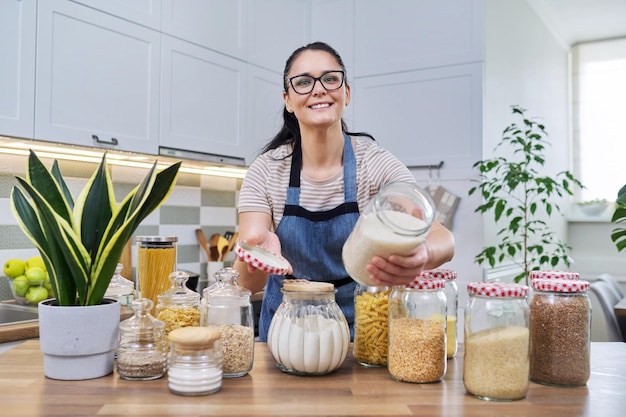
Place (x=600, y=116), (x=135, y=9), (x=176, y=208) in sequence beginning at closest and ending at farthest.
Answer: (x=135, y=9) → (x=176, y=208) → (x=600, y=116)

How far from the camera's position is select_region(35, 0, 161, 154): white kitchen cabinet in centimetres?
208

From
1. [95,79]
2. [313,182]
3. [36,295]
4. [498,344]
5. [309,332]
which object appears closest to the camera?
[498,344]

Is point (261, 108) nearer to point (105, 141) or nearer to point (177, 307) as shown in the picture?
point (105, 141)

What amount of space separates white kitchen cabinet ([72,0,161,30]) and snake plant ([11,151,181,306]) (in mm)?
1449

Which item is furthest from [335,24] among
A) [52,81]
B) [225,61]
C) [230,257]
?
[52,81]

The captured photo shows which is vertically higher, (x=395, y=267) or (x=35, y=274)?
(x=395, y=267)

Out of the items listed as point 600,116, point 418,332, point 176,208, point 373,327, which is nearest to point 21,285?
point 176,208

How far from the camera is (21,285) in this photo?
213cm

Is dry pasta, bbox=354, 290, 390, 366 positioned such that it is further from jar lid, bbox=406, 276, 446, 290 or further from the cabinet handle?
the cabinet handle

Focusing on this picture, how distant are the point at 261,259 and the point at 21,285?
152 centimetres

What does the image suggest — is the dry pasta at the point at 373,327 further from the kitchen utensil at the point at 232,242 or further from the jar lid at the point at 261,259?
the kitchen utensil at the point at 232,242

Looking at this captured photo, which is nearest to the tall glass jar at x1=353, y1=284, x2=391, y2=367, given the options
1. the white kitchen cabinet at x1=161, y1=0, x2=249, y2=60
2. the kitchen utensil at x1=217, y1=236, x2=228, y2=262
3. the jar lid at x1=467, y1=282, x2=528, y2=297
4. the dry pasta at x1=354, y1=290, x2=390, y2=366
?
the dry pasta at x1=354, y1=290, x2=390, y2=366

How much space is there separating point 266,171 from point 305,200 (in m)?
0.14

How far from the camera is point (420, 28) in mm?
3174
